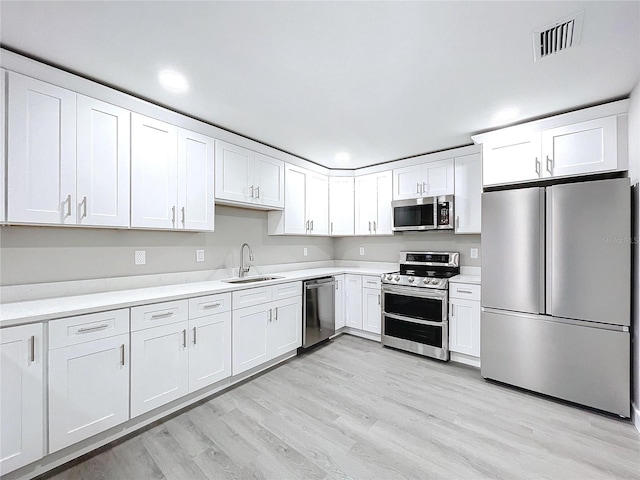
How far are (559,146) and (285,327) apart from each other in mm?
3221

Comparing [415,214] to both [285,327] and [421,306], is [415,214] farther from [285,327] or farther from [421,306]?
[285,327]

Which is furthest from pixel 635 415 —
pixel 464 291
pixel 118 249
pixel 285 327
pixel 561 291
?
pixel 118 249

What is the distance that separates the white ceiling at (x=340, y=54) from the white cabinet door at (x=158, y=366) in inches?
73.2

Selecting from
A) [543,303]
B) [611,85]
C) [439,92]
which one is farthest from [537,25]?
[543,303]

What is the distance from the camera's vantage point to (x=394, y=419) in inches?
87.7

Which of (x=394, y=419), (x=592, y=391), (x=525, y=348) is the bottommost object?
→ (x=394, y=419)

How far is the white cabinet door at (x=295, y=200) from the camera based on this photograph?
3729 millimetres

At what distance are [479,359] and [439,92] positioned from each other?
272 cm

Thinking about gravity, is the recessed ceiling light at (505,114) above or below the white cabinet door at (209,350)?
A: above

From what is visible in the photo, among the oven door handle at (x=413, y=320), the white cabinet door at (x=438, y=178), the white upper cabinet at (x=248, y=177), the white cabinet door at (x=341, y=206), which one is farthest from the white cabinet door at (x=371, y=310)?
the white upper cabinet at (x=248, y=177)

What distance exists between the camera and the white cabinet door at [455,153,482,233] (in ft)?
11.0

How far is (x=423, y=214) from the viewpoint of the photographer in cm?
368

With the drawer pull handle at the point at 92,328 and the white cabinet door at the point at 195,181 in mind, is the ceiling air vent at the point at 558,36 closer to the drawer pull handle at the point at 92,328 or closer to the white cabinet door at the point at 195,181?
the white cabinet door at the point at 195,181

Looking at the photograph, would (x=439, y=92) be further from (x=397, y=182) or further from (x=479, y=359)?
(x=479, y=359)
